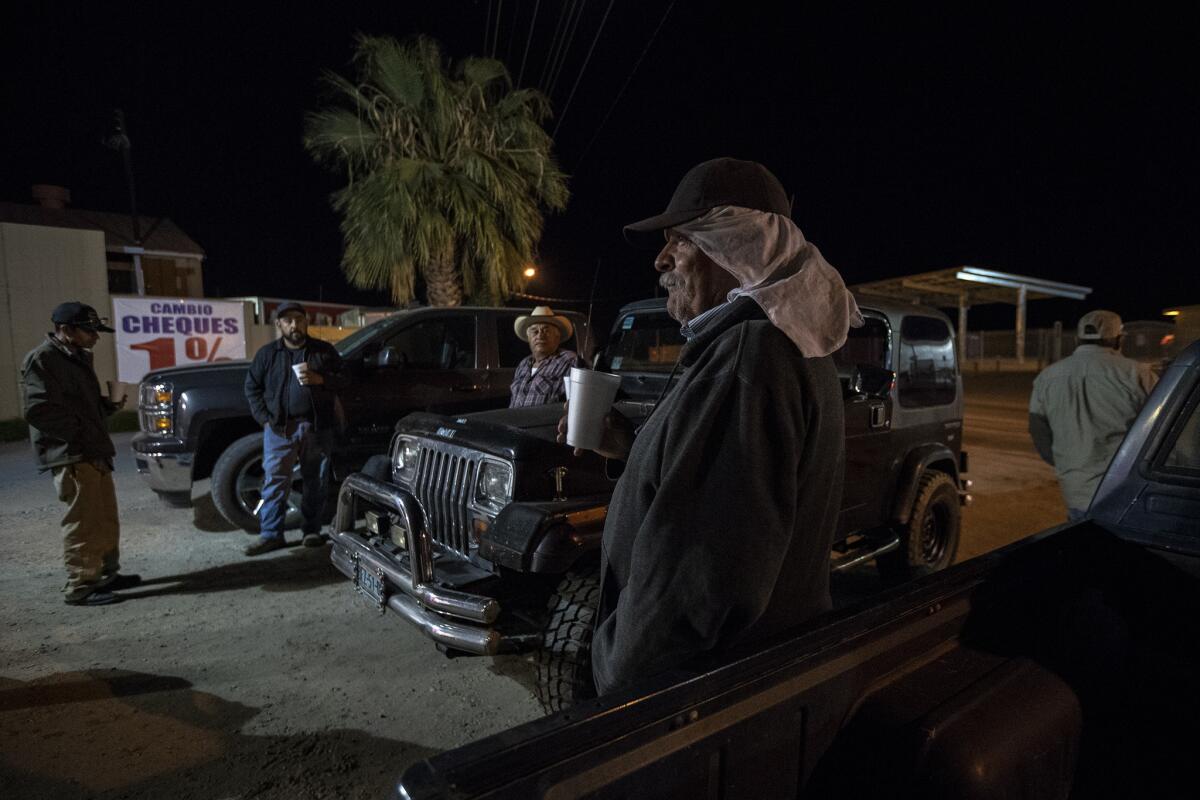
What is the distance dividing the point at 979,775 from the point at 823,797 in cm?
29

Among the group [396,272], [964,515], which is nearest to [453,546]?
[964,515]

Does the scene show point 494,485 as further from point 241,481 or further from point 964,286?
point 964,286

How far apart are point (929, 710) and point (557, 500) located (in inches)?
77.0

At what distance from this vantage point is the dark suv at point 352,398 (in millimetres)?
5672

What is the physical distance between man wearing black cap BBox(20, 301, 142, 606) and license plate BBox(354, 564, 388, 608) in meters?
2.30

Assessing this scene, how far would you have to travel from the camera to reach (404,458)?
405 centimetres

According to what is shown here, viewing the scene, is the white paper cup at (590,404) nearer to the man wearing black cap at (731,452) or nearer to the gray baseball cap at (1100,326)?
the man wearing black cap at (731,452)

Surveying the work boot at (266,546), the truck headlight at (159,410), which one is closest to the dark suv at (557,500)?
the work boot at (266,546)

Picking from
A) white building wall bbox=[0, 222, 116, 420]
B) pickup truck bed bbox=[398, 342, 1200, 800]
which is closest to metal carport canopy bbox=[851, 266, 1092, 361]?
pickup truck bed bbox=[398, 342, 1200, 800]

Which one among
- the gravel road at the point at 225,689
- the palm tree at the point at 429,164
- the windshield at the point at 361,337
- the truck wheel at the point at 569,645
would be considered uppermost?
the palm tree at the point at 429,164

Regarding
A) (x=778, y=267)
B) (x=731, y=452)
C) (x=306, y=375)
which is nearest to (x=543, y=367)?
(x=306, y=375)

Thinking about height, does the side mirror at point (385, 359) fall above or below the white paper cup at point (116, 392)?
above

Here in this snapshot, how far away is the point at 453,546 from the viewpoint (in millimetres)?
3449

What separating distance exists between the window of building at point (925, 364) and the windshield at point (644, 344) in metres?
1.53
